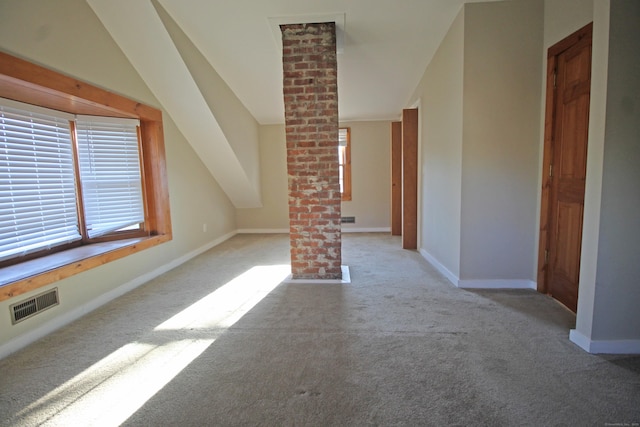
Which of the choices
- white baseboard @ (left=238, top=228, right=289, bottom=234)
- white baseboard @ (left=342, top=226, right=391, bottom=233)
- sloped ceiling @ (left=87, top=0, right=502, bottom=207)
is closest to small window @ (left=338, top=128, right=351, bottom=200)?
white baseboard @ (left=342, top=226, right=391, bottom=233)

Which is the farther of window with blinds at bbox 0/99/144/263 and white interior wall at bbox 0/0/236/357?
window with blinds at bbox 0/99/144/263

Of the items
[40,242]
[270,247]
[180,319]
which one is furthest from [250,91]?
[180,319]

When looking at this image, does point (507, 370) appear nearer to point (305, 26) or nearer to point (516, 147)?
point (516, 147)

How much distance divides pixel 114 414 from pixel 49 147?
7.97ft

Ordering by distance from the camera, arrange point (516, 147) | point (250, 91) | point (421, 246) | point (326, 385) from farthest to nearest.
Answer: point (250, 91) → point (421, 246) → point (516, 147) → point (326, 385)

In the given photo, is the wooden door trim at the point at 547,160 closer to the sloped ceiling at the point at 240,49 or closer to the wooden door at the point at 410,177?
the sloped ceiling at the point at 240,49

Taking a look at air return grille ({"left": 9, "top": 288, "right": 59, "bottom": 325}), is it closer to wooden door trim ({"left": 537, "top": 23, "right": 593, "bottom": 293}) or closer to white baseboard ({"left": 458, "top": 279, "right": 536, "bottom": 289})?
white baseboard ({"left": 458, "top": 279, "right": 536, "bottom": 289})

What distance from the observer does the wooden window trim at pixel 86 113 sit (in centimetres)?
204

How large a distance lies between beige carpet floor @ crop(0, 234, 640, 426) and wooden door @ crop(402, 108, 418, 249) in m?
1.92

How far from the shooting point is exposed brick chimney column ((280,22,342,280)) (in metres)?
2.96

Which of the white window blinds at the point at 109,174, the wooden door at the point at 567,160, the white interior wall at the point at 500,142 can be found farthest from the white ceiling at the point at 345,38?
the white window blinds at the point at 109,174

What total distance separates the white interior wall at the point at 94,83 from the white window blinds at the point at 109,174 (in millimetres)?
386

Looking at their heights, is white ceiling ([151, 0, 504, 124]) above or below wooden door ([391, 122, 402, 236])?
above

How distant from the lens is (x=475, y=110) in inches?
108
